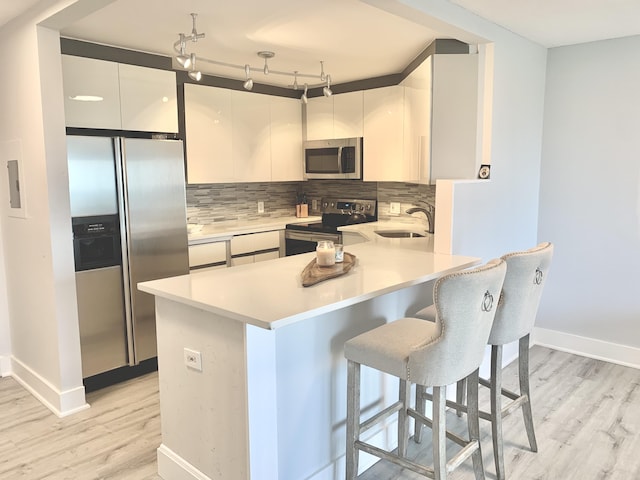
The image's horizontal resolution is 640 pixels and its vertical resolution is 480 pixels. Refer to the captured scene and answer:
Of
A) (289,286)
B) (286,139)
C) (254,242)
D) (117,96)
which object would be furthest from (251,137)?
(289,286)

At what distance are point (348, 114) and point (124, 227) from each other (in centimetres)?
235

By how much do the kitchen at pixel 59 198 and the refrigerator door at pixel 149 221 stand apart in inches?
18.3

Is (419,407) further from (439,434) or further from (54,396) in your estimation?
(54,396)

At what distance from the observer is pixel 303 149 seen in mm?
5016

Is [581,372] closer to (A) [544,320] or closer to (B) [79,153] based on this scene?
(A) [544,320]

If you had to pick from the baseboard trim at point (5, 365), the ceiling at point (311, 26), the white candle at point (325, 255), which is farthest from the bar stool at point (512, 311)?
the baseboard trim at point (5, 365)

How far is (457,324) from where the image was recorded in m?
1.78

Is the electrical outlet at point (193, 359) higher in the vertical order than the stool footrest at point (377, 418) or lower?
higher

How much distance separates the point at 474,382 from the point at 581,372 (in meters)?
1.81

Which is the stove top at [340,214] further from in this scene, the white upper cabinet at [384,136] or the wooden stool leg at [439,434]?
the wooden stool leg at [439,434]

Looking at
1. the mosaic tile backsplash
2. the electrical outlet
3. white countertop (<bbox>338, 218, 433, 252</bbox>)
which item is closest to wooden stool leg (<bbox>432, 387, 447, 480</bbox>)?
the electrical outlet

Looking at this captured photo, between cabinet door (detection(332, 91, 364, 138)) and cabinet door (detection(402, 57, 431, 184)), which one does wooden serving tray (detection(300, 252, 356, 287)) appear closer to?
cabinet door (detection(402, 57, 431, 184))

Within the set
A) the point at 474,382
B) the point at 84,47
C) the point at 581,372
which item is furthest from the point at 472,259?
the point at 84,47

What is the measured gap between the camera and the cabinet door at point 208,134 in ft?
13.3
